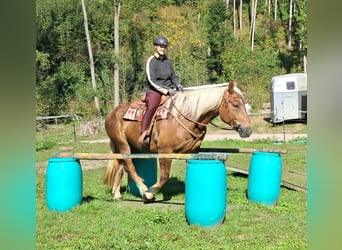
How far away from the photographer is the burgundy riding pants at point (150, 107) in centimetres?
462

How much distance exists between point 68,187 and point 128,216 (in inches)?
28.7

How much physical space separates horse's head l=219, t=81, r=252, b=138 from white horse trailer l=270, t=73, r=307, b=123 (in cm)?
1059

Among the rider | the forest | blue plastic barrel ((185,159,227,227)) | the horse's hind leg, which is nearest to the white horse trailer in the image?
the forest

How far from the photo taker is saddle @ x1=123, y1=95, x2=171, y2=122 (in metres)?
4.61

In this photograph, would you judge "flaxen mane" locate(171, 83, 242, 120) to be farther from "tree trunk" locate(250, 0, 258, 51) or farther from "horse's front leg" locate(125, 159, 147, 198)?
"tree trunk" locate(250, 0, 258, 51)

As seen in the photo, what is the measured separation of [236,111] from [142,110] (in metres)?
1.19

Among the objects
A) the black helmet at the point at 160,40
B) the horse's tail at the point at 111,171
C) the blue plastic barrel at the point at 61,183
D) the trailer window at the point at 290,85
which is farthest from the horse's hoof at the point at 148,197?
the trailer window at the point at 290,85

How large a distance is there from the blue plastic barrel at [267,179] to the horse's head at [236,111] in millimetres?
501

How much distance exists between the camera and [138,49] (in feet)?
61.8

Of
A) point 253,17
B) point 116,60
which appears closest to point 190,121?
point 116,60

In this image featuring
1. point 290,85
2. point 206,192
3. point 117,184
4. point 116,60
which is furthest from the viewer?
point 116,60

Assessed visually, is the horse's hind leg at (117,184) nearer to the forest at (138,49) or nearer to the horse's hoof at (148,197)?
the horse's hoof at (148,197)

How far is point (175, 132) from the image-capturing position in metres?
4.51

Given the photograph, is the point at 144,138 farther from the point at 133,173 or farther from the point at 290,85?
the point at 290,85
